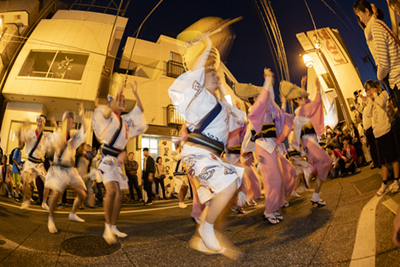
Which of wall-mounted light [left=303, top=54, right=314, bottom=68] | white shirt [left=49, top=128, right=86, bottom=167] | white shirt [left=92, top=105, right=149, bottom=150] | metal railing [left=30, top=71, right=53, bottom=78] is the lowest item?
white shirt [left=49, top=128, right=86, bottom=167]

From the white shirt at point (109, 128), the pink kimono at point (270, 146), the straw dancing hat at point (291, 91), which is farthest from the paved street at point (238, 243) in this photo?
the straw dancing hat at point (291, 91)

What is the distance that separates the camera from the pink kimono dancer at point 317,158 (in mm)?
2596

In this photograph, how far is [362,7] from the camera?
62.4 inches

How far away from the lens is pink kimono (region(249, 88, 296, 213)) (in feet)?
7.25

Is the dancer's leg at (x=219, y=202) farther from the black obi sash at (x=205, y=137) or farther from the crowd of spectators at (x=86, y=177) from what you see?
the crowd of spectators at (x=86, y=177)

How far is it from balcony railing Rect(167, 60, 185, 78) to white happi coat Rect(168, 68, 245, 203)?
6.34 m

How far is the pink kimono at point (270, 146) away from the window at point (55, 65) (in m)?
2.09

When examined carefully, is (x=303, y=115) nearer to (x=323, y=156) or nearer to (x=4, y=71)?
(x=323, y=156)

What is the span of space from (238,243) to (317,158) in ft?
5.94

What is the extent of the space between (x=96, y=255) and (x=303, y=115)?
2.83m

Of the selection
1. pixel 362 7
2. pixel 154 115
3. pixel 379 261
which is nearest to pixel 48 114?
pixel 379 261

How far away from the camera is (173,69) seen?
786cm

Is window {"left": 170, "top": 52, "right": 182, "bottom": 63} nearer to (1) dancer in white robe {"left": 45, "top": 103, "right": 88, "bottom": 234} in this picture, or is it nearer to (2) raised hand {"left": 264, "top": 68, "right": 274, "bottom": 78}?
(1) dancer in white robe {"left": 45, "top": 103, "right": 88, "bottom": 234}

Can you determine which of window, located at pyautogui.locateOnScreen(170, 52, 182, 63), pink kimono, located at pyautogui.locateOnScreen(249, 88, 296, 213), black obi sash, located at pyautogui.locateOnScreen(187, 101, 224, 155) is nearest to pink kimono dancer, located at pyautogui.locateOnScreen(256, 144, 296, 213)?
pink kimono, located at pyautogui.locateOnScreen(249, 88, 296, 213)
